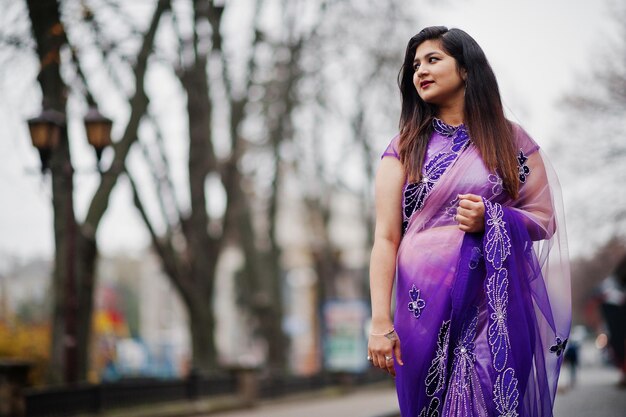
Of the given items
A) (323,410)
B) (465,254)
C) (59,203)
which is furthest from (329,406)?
(465,254)

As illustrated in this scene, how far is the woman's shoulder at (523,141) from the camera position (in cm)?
396

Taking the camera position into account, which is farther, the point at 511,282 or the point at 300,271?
the point at 300,271

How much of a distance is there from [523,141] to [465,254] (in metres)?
0.50

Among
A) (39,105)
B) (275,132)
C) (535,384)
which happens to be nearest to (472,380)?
(535,384)

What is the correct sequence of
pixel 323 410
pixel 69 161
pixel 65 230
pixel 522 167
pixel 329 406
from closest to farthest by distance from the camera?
pixel 522 167
pixel 65 230
pixel 69 161
pixel 323 410
pixel 329 406

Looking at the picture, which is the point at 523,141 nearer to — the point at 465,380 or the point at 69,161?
the point at 465,380

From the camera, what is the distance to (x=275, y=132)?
2670 centimetres

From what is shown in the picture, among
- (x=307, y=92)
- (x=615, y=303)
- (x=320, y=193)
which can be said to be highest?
(x=307, y=92)

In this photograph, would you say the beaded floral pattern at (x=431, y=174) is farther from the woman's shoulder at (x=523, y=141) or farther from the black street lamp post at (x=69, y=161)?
the black street lamp post at (x=69, y=161)

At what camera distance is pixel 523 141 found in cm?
399

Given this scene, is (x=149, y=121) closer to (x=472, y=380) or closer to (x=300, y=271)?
(x=472, y=380)

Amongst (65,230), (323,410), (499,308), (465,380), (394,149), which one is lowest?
(323,410)

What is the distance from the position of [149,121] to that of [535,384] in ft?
63.9

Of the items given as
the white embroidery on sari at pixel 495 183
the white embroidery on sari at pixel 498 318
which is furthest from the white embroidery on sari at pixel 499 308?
the white embroidery on sari at pixel 495 183
